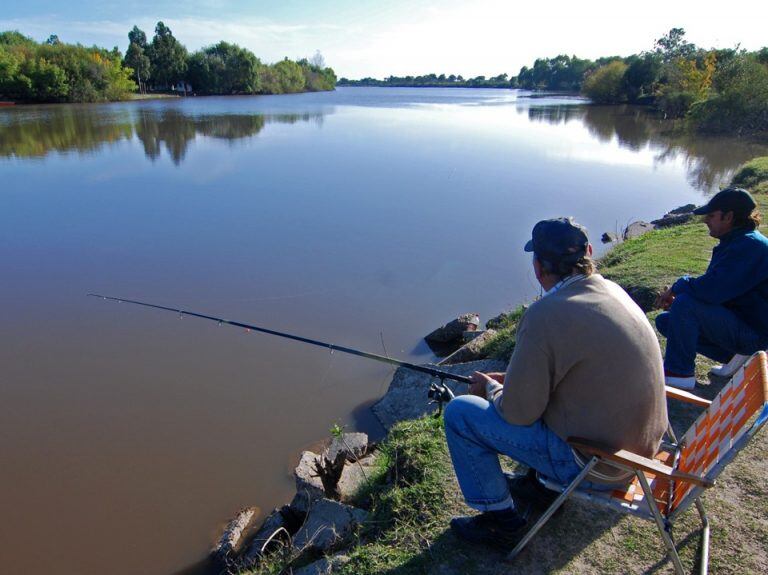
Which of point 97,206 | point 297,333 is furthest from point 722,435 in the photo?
point 97,206

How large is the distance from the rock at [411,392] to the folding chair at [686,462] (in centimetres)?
282

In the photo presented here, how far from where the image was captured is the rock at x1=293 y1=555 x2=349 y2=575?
2907mm

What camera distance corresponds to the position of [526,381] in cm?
219

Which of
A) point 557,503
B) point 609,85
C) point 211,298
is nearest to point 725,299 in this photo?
point 557,503

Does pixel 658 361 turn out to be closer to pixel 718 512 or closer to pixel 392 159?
pixel 718 512

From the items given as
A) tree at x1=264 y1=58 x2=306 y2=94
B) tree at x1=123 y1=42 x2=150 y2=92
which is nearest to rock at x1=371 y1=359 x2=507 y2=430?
tree at x1=123 y1=42 x2=150 y2=92

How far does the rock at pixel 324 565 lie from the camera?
291cm

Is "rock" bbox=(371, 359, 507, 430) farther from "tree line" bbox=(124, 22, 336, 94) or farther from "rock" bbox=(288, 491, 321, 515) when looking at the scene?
"tree line" bbox=(124, 22, 336, 94)

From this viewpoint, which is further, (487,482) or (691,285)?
(691,285)

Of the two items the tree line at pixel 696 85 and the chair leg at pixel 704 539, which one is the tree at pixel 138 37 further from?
the chair leg at pixel 704 539

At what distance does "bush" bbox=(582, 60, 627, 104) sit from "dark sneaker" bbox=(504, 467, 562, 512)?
238ft

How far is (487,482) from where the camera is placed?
259 centimetres

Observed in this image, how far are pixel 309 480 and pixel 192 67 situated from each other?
296ft

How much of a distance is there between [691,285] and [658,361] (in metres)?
2.18
